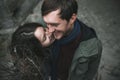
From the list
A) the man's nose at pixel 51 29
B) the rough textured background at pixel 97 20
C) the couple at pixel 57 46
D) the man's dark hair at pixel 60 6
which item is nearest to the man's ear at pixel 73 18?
the couple at pixel 57 46

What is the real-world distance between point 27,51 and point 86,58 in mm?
813

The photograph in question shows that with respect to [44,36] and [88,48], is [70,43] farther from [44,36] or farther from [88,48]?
[44,36]

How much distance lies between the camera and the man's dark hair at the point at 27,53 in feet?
13.9

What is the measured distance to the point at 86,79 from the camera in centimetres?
493

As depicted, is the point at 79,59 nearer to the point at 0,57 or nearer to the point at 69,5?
the point at 69,5

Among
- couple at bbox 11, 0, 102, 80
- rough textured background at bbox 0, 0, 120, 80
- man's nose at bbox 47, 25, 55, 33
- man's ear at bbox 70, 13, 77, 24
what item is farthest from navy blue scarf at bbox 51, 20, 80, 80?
rough textured background at bbox 0, 0, 120, 80

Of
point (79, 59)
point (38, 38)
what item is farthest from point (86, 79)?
point (38, 38)

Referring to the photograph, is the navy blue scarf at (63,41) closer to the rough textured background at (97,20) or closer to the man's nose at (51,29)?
the man's nose at (51,29)

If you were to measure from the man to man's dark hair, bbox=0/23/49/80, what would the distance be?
242mm

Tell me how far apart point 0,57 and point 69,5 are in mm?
2394

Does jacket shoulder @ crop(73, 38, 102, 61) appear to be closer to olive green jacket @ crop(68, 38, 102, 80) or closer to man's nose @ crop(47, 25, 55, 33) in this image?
olive green jacket @ crop(68, 38, 102, 80)

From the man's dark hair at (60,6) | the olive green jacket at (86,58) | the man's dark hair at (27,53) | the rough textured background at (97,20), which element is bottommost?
the rough textured background at (97,20)

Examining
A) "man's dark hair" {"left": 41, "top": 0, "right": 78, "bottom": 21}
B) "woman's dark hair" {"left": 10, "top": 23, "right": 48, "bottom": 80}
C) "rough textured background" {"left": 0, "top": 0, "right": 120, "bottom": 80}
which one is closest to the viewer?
"woman's dark hair" {"left": 10, "top": 23, "right": 48, "bottom": 80}

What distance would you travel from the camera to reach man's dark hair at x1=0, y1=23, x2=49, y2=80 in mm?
4238
